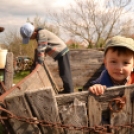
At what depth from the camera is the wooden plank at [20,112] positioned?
4.97 feet

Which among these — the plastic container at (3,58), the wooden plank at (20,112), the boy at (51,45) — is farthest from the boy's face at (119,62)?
the plastic container at (3,58)

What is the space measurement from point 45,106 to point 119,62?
30.4 inches

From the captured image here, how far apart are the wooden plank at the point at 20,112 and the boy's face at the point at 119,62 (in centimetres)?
84

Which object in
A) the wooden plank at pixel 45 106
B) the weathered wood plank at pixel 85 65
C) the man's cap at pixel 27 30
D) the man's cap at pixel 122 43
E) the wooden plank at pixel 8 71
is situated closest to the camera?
the wooden plank at pixel 45 106

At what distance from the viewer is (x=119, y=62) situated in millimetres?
1915

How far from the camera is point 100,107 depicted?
5.26 ft

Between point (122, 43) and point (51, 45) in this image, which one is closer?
point (122, 43)

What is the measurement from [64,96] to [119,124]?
0.46 meters

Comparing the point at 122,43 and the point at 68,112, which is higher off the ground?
the point at 122,43

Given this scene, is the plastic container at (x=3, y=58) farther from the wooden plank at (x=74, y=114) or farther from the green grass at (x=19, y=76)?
the green grass at (x=19, y=76)

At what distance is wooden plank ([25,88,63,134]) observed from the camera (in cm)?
149

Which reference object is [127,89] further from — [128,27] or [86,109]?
[128,27]

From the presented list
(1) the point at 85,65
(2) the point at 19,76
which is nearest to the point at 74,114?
(1) the point at 85,65

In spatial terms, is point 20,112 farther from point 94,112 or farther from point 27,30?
point 27,30
